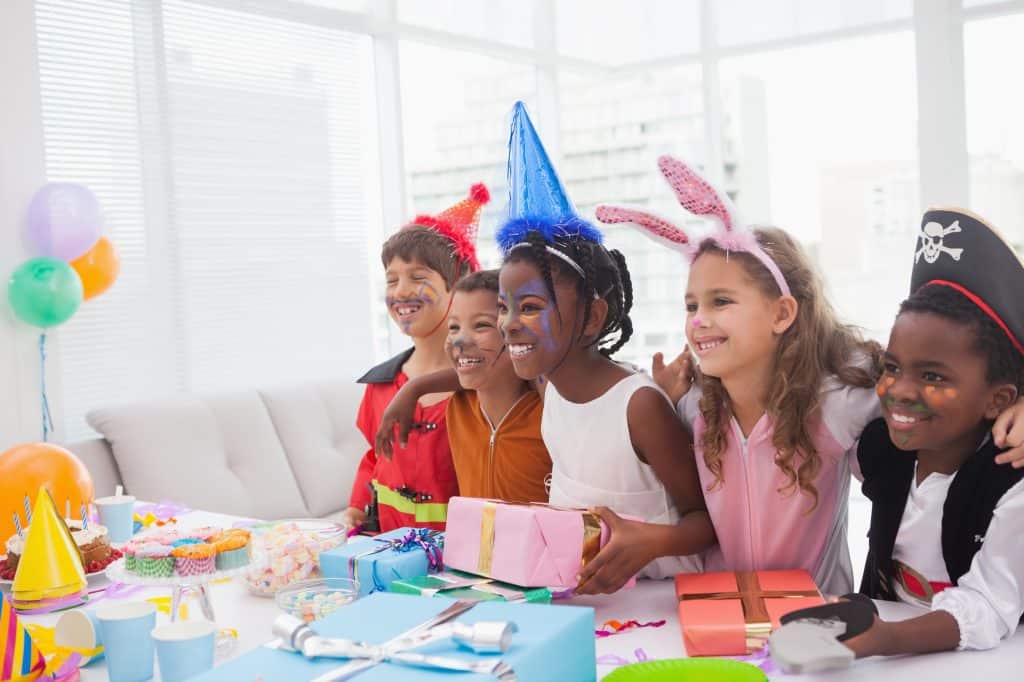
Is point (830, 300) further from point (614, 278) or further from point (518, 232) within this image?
point (518, 232)

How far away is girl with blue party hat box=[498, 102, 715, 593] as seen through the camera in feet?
5.54

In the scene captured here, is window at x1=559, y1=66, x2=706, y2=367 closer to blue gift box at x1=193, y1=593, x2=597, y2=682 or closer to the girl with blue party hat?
the girl with blue party hat

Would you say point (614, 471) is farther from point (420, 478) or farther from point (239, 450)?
point (239, 450)

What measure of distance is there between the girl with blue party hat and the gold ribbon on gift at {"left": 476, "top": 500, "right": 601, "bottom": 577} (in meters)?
0.20

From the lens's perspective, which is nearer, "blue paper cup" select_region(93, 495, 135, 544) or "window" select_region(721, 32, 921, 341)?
"blue paper cup" select_region(93, 495, 135, 544)

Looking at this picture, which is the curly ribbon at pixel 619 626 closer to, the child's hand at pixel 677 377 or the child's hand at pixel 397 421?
the child's hand at pixel 677 377

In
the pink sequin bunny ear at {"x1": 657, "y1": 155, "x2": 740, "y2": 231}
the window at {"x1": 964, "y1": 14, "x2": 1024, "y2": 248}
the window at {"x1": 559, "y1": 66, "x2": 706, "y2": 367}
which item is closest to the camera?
the pink sequin bunny ear at {"x1": 657, "y1": 155, "x2": 740, "y2": 231}

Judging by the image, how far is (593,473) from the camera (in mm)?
1723

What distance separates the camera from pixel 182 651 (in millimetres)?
1242

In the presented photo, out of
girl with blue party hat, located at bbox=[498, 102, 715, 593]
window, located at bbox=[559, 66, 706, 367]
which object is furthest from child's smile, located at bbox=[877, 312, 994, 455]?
window, located at bbox=[559, 66, 706, 367]

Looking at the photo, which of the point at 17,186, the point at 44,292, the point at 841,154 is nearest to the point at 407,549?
the point at 44,292

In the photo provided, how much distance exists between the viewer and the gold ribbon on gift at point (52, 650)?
4.39 ft

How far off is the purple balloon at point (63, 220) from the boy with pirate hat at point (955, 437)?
283 centimetres

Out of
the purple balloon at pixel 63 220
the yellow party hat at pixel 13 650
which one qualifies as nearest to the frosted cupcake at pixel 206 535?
the yellow party hat at pixel 13 650
